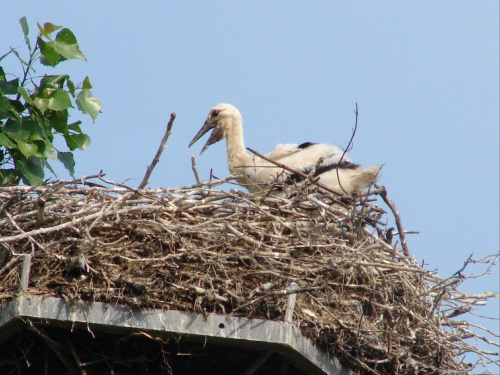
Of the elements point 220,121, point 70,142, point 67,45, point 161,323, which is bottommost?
point 161,323

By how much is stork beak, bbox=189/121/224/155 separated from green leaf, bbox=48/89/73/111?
102 inches

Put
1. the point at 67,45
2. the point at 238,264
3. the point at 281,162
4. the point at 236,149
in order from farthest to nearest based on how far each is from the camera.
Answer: the point at 236,149
the point at 281,162
the point at 67,45
the point at 238,264

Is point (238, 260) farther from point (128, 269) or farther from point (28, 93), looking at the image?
point (28, 93)

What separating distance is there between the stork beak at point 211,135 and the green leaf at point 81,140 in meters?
2.31

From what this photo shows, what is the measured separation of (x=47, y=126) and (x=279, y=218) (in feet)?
5.86

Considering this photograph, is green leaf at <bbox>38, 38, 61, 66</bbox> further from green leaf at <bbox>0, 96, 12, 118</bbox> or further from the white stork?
the white stork

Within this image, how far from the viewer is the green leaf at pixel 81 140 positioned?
6422 millimetres

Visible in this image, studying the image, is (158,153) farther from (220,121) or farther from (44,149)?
(220,121)

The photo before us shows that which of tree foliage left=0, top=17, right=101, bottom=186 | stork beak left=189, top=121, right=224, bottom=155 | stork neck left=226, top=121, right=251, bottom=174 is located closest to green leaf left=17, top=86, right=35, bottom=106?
tree foliage left=0, top=17, right=101, bottom=186

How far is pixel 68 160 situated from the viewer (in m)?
6.38

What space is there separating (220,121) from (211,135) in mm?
159

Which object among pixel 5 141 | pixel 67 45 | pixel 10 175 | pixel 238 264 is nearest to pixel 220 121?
pixel 67 45

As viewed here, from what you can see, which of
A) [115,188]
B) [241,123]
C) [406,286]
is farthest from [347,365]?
[241,123]

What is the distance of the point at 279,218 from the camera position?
5605 mm
